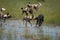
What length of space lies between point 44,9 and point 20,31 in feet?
1.88

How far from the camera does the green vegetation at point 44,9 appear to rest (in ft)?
14.8

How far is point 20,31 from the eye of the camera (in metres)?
4.40

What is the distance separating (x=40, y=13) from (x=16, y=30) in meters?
0.50

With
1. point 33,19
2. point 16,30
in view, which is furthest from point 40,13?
point 16,30

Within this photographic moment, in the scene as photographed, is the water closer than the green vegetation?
Yes

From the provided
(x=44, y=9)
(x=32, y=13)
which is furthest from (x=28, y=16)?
(x=44, y=9)

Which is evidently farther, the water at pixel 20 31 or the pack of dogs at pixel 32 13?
the pack of dogs at pixel 32 13

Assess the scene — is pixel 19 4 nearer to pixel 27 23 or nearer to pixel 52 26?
pixel 27 23

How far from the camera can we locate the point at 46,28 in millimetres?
4484

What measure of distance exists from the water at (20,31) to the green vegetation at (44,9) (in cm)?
11

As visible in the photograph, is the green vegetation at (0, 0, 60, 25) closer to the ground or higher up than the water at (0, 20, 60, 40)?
higher up

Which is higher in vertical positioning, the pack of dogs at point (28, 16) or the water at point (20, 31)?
the pack of dogs at point (28, 16)

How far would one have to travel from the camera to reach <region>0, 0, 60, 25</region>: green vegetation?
4523 millimetres

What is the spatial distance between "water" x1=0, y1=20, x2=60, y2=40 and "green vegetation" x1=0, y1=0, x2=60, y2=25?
4.5 inches
